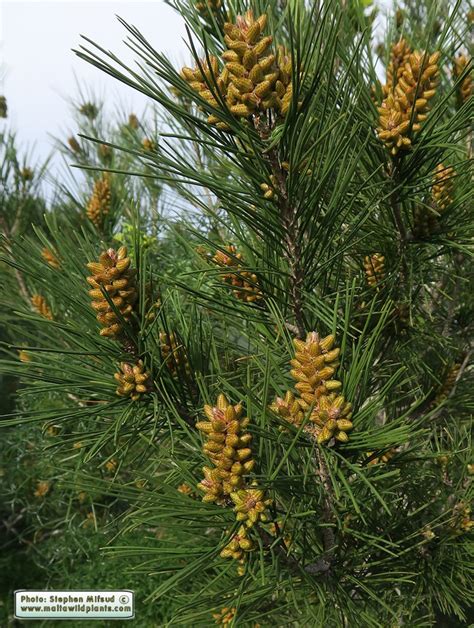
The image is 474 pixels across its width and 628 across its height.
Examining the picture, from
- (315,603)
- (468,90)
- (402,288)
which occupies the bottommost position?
(315,603)

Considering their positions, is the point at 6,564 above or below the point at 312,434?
below

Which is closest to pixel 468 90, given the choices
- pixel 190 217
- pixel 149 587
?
pixel 190 217

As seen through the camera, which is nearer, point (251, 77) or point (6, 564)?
point (251, 77)

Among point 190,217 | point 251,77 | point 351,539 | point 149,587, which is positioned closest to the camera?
point 251,77

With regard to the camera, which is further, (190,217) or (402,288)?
(190,217)

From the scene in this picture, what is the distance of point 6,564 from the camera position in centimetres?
254

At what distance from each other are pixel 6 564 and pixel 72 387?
2446 millimetres

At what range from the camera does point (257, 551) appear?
52 cm

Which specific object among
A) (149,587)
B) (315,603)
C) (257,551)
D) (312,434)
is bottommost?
(149,587)

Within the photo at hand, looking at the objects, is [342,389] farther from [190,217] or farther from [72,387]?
[190,217]

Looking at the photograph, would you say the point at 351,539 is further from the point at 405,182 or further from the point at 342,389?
the point at 405,182

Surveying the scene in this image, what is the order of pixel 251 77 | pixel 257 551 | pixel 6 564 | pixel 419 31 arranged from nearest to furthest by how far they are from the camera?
1. pixel 251 77
2. pixel 257 551
3. pixel 419 31
4. pixel 6 564

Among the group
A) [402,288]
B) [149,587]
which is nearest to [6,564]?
[149,587]

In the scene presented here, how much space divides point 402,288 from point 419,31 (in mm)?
477
